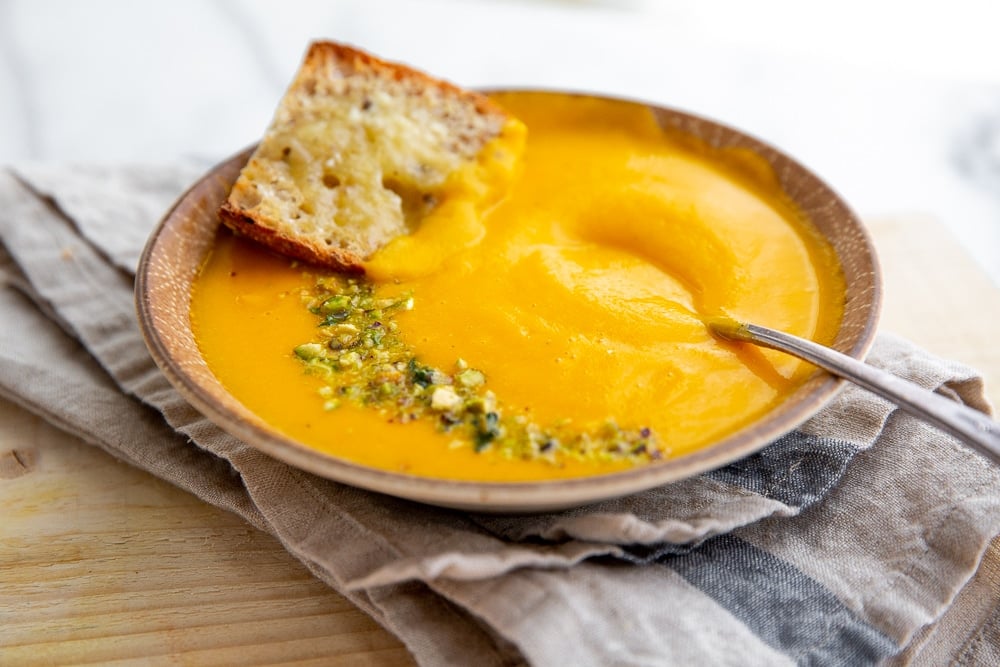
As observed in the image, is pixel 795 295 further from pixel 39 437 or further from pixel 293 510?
pixel 39 437

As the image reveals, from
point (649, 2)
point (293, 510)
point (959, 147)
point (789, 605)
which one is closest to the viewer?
point (789, 605)

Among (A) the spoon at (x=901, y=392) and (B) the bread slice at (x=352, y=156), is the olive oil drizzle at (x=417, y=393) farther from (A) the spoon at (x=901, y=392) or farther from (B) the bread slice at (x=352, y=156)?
(A) the spoon at (x=901, y=392)

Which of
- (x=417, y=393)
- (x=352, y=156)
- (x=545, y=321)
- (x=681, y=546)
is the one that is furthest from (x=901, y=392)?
(x=352, y=156)

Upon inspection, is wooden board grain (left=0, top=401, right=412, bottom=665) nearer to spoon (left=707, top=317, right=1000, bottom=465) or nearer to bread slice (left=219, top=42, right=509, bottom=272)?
bread slice (left=219, top=42, right=509, bottom=272)

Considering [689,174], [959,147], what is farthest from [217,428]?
[959,147]

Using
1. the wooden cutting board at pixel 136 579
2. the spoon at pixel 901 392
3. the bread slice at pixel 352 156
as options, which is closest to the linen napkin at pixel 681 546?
the wooden cutting board at pixel 136 579

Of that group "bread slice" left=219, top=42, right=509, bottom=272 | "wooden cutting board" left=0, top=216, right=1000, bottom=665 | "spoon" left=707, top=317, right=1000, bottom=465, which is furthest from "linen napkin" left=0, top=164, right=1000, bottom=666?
"bread slice" left=219, top=42, right=509, bottom=272
